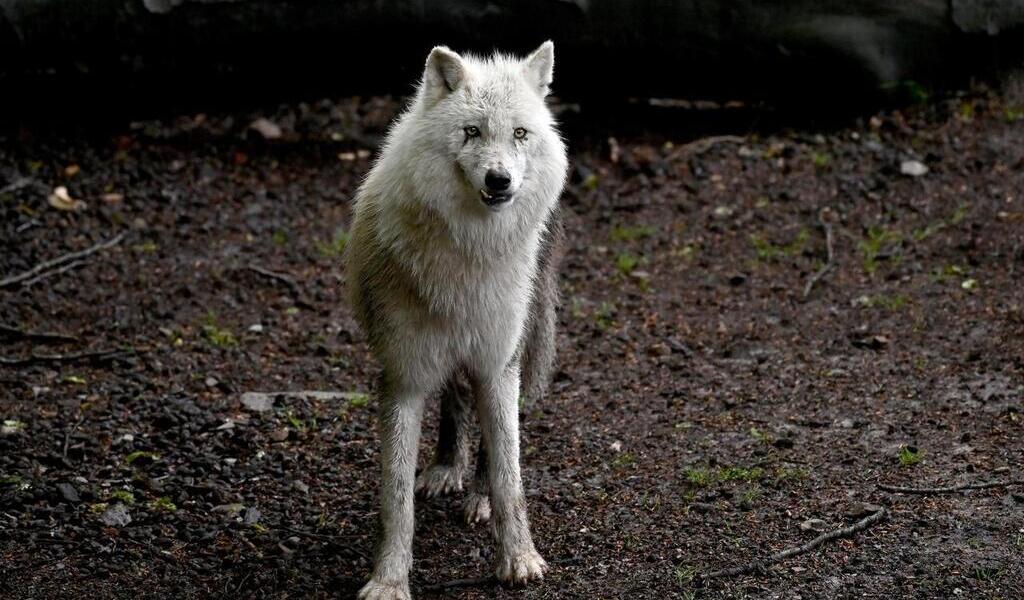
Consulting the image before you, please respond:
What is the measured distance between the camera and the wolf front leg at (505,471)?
17.6ft

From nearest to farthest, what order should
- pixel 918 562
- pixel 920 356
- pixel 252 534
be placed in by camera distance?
1. pixel 918 562
2. pixel 252 534
3. pixel 920 356

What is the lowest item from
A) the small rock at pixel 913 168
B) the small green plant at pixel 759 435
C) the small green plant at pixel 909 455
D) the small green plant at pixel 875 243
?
the small green plant at pixel 759 435

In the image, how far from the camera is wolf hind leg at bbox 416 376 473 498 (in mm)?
6207

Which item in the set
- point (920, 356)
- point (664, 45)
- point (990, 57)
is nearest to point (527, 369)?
point (920, 356)

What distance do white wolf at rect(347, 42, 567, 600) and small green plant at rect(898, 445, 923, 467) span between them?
1935mm

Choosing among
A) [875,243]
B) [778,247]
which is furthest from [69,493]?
[875,243]

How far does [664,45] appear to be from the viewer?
9.59 m

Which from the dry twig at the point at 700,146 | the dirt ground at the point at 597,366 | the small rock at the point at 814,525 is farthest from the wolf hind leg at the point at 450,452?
the dry twig at the point at 700,146

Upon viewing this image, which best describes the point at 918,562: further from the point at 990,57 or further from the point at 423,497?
the point at 990,57

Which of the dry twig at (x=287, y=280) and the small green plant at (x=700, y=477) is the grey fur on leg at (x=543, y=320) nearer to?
the small green plant at (x=700, y=477)

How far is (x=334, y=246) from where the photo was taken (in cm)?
908

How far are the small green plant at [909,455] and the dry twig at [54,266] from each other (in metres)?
5.75

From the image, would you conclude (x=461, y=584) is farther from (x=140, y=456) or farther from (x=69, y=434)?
(x=69, y=434)

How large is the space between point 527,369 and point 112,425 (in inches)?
93.6
